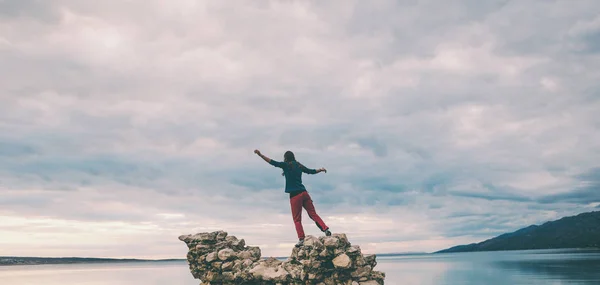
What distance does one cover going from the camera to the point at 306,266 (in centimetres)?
2544

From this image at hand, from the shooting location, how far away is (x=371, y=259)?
88.4ft

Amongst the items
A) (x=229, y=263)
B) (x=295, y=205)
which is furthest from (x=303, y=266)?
(x=229, y=263)

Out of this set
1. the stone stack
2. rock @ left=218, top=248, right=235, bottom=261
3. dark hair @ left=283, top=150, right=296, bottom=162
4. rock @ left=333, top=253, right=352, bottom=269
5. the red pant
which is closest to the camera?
rock @ left=333, top=253, right=352, bottom=269

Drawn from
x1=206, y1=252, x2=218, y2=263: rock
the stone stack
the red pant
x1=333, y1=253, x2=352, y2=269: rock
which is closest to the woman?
the red pant

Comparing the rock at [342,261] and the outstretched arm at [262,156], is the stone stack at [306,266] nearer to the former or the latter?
the rock at [342,261]

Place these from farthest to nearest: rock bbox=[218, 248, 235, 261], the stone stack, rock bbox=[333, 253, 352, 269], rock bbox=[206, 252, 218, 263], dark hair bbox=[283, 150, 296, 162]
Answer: rock bbox=[206, 252, 218, 263] → rock bbox=[218, 248, 235, 261] → dark hair bbox=[283, 150, 296, 162] → the stone stack → rock bbox=[333, 253, 352, 269]

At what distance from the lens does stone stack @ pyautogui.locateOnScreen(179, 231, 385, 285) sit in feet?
83.5

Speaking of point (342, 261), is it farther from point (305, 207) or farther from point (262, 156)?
point (262, 156)

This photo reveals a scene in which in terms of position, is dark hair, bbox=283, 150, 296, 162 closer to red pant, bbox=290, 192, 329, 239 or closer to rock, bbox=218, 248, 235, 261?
red pant, bbox=290, 192, 329, 239

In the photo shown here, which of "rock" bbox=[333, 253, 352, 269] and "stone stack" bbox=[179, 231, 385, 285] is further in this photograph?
"stone stack" bbox=[179, 231, 385, 285]

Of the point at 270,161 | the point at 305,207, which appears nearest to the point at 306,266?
the point at 305,207

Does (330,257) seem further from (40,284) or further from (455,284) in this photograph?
(40,284)

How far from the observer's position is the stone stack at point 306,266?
83.5 ft

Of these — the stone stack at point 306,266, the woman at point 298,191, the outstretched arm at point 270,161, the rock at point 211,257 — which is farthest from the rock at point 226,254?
the outstretched arm at point 270,161
